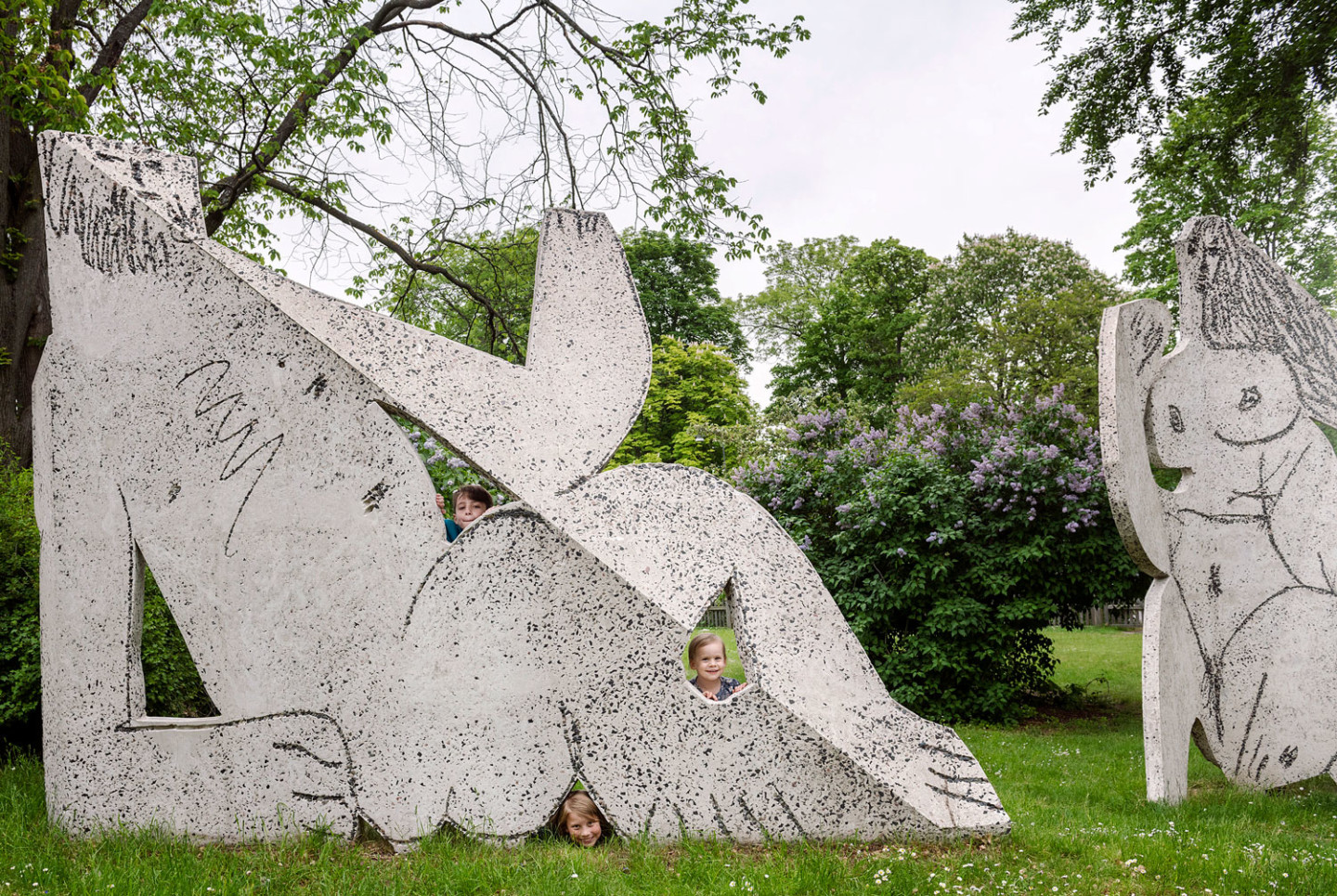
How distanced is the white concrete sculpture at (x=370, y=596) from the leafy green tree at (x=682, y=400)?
18.0 meters

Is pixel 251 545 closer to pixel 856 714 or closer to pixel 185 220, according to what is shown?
pixel 185 220

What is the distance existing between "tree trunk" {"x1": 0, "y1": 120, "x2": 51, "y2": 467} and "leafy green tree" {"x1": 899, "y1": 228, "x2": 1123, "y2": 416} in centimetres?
1773

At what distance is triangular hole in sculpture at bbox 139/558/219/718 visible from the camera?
20.8 ft

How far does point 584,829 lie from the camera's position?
4.14 metres

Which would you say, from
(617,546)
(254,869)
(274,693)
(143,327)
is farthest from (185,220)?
(254,869)

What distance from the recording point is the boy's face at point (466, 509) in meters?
5.20

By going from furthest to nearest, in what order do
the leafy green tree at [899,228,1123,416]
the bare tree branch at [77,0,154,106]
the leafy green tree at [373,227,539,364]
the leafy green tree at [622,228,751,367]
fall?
the leafy green tree at [622,228,751,367], the leafy green tree at [899,228,1123,416], the leafy green tree at [373,227,539,364], the bare tree branch at [77,0,154,106]

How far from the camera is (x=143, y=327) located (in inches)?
175

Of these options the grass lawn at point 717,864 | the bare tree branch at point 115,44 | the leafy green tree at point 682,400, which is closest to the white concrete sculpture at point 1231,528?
the grass lawn at point 717,864

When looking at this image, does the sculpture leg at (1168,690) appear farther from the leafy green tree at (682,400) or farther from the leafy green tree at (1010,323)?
the leafy green tree at (682,400)

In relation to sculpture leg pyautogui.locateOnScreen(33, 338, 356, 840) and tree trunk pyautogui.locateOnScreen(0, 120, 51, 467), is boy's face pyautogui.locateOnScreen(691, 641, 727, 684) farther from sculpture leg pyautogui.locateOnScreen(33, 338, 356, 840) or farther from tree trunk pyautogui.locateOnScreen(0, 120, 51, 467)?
tree trunk pyautogui.locateOnScreen(0, 120, 51, 467)

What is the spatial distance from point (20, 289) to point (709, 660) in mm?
7612

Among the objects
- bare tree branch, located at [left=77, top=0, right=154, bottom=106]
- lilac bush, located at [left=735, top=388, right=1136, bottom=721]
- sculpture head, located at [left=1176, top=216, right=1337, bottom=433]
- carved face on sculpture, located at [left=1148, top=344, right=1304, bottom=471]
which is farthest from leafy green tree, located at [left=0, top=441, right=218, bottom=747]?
sculpture head, located at [left=1176, top=216, right=1337, bottom=433]

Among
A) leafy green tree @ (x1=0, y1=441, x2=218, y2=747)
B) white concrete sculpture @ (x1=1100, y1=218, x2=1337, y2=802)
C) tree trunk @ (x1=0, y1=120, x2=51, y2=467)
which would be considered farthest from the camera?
tree trunk @ (x1=0, y1=120, x2=51, y2=467)
